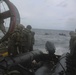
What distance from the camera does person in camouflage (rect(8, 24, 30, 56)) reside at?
8.83 m

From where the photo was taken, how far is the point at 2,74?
549cm

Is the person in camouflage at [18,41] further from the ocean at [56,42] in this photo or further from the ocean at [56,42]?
the ocean at [56,42]

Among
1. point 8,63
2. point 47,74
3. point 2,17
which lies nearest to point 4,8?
point 2,17

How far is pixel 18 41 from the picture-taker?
29.3 ft

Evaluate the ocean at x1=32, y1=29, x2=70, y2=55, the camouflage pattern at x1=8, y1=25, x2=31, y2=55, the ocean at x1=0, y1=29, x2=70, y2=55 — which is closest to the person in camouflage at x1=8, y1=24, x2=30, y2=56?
the camouflage pattern at x1=8, y1=25, x2=31, y2=55

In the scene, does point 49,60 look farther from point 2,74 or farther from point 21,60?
point 2,74

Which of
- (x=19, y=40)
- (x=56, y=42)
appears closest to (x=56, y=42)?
(x=56, y=42)

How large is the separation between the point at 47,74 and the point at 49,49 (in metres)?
2.24

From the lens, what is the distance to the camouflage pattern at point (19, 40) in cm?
883

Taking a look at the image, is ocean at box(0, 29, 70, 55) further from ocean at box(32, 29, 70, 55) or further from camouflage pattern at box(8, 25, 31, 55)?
camouflage pattern at box(8, 25, 31, 55)

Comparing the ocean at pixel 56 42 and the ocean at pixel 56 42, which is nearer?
the ocean at pixel 56 42

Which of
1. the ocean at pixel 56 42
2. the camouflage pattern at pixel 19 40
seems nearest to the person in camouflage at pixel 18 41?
the camouflage pattern at pixel 19 40

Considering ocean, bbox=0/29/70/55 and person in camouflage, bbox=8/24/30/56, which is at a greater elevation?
person in camouflage, bbox=8/24/30/56

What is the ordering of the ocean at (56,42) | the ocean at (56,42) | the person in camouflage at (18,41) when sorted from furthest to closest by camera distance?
the ocean at (56,42) → the ocean at (56,42) → the person in camouflage at (18,41)
